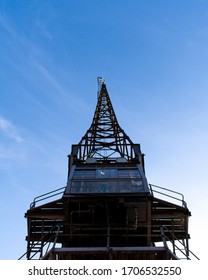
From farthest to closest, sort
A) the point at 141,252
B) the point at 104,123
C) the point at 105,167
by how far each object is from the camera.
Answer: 1. the point at 104,123
2. the point at 105,167
3. the point at 141,252

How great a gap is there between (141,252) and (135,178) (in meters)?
5.98

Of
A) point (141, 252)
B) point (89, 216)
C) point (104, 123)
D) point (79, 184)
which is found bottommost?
point (141, 252)

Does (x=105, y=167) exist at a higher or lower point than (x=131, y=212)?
higher

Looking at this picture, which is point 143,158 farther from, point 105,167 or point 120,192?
point 120,192

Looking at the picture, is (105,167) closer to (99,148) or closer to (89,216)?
(89,216)

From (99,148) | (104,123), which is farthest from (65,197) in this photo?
(104,123)

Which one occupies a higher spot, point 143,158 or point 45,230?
point 143,158

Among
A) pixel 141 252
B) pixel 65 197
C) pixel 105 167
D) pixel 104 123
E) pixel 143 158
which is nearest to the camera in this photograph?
pixel 141 252

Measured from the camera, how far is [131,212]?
2027cm

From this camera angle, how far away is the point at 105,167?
23.7m

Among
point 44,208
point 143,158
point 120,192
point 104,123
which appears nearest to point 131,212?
point 120,192

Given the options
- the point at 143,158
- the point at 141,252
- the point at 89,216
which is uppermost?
the point at 143,158

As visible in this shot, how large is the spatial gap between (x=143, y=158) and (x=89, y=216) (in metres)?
8.45

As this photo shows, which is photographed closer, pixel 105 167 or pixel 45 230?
pixel 45 230
